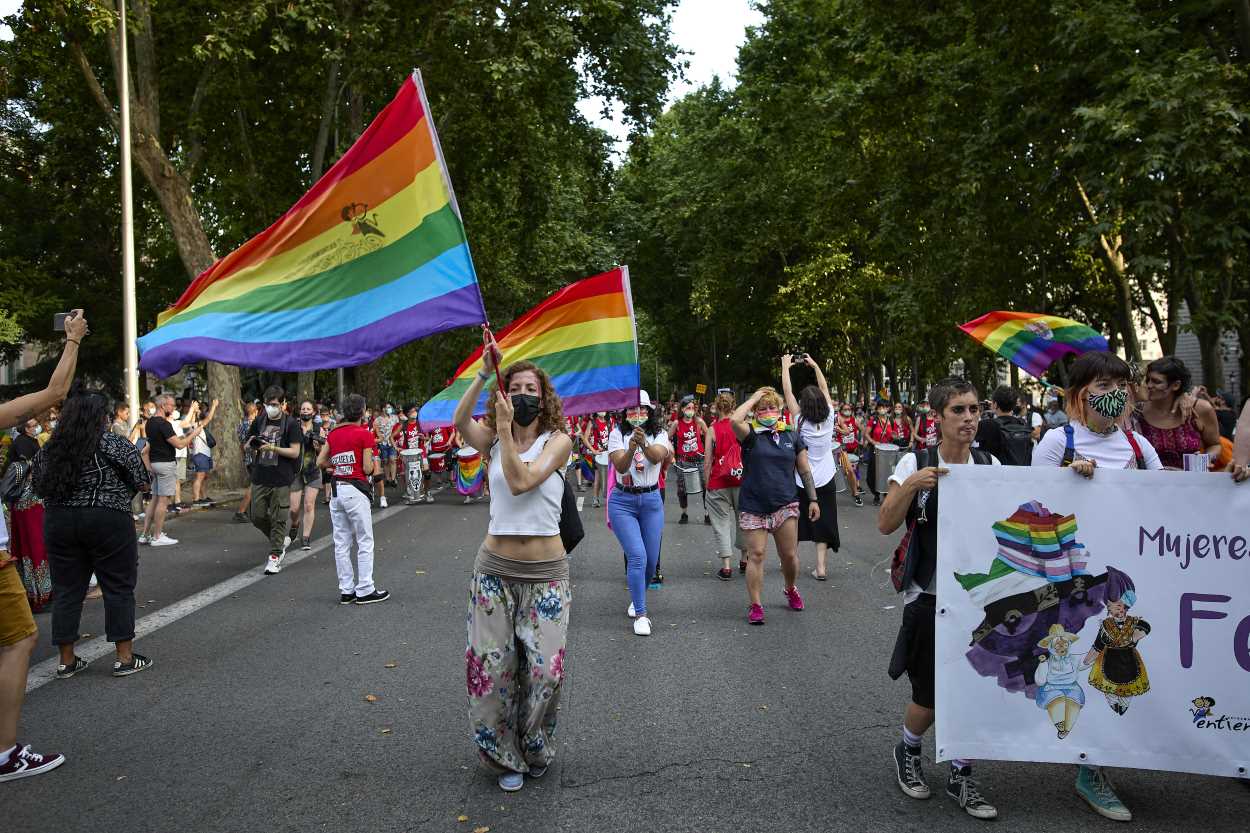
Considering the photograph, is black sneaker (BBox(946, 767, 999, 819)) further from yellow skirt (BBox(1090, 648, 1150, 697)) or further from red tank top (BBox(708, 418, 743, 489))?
red tank top (BBox(708, 418, 743, 489))

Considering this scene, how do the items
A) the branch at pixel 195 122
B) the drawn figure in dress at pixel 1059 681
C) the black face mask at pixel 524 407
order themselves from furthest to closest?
the branch at pixel 195 122 < the black face mask at pixel 524 407 < the drawn figure in dress at pixel 1059 681

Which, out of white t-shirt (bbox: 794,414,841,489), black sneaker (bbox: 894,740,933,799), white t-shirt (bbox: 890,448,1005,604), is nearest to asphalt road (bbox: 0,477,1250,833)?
black sneaker (bbox: 894,740,933,799)

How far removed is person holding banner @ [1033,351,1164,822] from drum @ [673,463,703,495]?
10.7 metres

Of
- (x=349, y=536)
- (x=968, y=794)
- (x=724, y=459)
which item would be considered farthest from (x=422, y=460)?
(x=968, y=794)

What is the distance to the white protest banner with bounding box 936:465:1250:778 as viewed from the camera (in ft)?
14.6

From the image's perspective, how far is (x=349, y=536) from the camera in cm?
981

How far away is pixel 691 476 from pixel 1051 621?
1181 cm

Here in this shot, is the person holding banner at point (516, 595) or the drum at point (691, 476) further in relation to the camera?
the drum at point (691, 476)

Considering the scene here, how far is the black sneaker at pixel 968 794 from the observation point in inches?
172

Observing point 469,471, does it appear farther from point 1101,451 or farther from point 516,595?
point 1101,451

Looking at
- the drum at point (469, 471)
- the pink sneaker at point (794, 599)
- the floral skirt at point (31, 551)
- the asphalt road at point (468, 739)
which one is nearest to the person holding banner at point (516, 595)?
the asphalt road at point (468, 739)

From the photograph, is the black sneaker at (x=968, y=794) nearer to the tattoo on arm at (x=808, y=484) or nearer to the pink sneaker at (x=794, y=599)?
the pink sneaker at (x=794, y=599)


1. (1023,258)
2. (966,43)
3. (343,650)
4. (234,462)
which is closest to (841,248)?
(1023,258)

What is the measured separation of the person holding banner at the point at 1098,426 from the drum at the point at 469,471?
45.9ft
